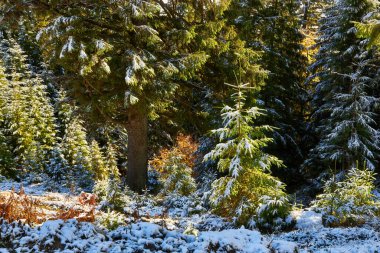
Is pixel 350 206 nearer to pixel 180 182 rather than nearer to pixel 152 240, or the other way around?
pixel 152 240

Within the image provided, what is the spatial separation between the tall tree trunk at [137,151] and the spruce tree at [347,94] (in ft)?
25.8

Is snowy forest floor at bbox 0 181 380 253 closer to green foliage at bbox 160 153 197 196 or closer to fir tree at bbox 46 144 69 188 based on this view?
green foliage at bbox 160 153 197 196

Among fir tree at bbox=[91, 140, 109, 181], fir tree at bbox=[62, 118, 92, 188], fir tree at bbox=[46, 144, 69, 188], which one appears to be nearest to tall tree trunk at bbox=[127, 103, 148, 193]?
fir tree at bbox=[46, 144, 69, 188]

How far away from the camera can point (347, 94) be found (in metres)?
15.2

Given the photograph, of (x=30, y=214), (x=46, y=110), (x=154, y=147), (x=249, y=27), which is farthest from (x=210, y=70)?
(x=46, y=110)

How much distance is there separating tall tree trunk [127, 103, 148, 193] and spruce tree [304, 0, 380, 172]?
7856 millimetres

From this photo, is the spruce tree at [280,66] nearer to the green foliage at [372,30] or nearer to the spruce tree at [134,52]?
the spruce tree at [134,52]

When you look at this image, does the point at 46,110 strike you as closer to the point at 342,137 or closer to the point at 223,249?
the point at 342,137

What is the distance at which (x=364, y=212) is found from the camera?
6875 mm

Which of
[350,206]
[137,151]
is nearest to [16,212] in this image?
[350,206]

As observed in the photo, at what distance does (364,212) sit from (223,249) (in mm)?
3700

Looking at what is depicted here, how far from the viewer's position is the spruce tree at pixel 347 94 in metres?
14.8

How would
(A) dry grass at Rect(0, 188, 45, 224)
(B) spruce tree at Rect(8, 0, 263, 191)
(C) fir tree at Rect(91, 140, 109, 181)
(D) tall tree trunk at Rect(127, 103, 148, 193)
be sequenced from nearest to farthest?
(A) dry grass at Rect(0, 188, 45, 224), (B) spruce tree at Rect(8, 0, 263, 191), (D) tall tree trunk at Rect(127, 103, 148, 193), (C) fir tree at Rect(91, 140, 109, 181)

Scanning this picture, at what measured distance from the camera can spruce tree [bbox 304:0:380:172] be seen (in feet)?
48.6
